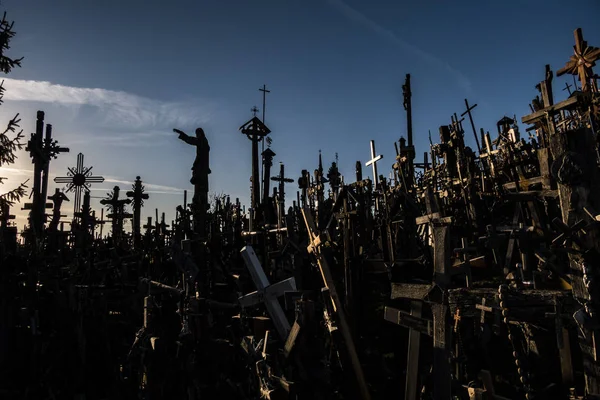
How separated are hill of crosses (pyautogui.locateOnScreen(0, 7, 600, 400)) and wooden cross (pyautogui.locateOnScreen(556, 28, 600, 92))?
0.04m

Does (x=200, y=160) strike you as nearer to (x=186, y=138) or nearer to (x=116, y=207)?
(x=186, y=138)

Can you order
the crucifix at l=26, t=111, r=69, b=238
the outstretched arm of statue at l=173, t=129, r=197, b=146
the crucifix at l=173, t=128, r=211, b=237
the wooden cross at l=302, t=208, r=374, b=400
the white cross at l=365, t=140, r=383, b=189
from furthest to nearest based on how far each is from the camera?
the crucifix at l=26, t=111, r=69, b=238
the white cross at l=365, t=140, r=383, b=189
the crucifix at l=173, t=128, r=211, b=237
the outstretched arm of statue at l=173, t=129, r=197, b=146
the wooden cross at l=302, t=208, r=374, b=400

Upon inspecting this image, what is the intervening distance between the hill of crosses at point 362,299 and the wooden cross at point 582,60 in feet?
0.12

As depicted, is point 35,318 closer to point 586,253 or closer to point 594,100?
point 586,253

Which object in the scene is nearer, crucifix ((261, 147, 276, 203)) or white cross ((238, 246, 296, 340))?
white cross ((238, 246, 296, 340))

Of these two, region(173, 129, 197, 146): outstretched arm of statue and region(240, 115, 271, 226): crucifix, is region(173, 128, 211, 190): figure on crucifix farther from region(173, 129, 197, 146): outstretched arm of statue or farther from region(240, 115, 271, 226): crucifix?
region(240, 115, 271, 226): crucifix

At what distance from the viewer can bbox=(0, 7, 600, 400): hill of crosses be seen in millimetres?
5152

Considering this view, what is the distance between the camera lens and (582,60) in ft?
36.2

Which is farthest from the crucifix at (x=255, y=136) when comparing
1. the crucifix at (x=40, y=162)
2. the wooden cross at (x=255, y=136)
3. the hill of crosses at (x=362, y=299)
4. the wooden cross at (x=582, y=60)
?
the wooden cross at (x=582, y=60)

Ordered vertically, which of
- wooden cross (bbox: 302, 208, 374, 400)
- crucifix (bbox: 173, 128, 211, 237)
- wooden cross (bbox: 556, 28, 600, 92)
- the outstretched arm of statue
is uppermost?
wooden cross (bbox: 556, 28, 600, 92)

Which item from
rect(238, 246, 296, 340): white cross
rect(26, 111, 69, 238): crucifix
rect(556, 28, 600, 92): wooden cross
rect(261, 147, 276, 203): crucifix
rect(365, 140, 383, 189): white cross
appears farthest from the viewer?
rect(261, 147, 276, 203): crucifix

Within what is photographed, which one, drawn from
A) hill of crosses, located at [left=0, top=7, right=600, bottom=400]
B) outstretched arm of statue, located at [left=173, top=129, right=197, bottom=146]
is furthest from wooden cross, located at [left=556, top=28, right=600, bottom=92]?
outstretched arm of statue, located at [left=173, top=129, right=197, bottom=146]

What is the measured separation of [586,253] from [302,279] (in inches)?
314

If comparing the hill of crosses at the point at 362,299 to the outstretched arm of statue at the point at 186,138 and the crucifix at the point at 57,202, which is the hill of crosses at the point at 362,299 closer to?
the outstretched arm of statue at the point at 186,138
